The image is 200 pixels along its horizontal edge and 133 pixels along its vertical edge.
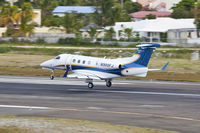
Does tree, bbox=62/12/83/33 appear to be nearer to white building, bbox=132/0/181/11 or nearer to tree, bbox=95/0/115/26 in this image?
tree, bbox=95/0/115/26

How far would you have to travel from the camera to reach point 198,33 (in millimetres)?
89125

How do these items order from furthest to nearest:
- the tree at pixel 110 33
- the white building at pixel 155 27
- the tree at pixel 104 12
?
1. the tree at pixel 104 12
2. the tree at pixel 110 33
3. the white building at pixel 155 27

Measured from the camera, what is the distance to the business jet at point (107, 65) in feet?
108

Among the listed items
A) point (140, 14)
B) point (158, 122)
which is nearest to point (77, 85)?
point (158, 122)

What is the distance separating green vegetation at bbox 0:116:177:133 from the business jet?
1247cm

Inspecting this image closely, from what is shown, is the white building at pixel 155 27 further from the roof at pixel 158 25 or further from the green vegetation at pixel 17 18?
the green vegetation at pixel 17 18

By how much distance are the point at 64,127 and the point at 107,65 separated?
49.2 feet

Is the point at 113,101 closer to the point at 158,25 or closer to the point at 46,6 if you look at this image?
the point at 158,25

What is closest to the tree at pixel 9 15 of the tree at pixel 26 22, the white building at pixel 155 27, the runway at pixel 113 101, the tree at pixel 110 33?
the tree at pixel 26 22

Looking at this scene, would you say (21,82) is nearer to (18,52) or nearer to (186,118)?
(186,118)

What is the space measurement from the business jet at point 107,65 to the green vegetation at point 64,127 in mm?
12469

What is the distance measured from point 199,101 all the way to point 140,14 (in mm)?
109390

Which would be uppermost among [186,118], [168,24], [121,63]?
[168,24]

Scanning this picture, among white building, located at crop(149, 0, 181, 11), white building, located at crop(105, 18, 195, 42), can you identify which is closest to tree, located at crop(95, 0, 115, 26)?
white building, located at crop(105, 18, 195, 42)
